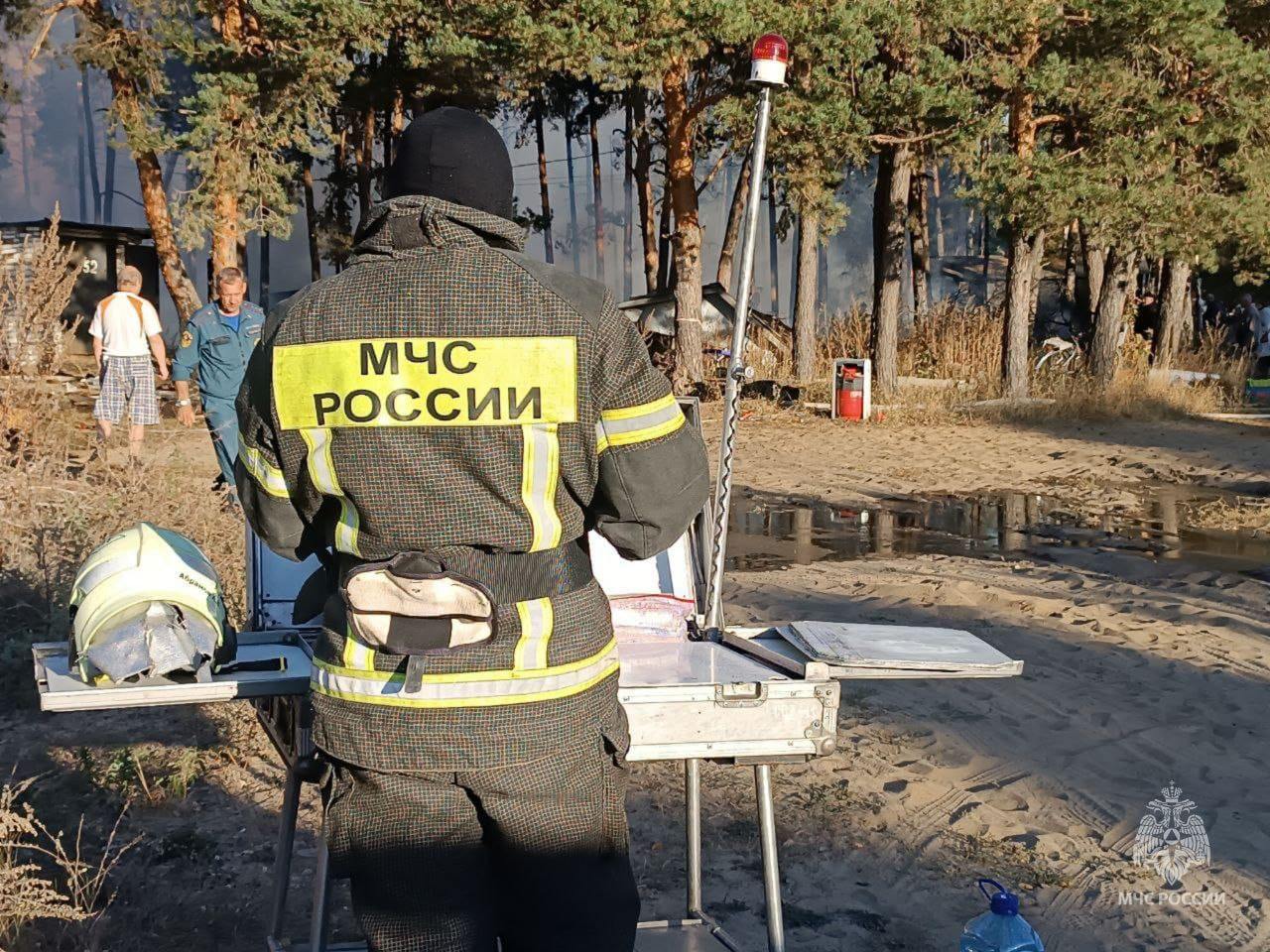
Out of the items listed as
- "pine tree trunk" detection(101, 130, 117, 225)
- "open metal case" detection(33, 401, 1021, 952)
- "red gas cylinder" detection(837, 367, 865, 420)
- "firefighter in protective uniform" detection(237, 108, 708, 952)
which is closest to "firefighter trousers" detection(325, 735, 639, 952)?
"firefighter in protective uniform" detection(237, 108, 708, 952)

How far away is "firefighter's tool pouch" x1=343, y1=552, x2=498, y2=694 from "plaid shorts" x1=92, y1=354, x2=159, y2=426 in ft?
29.1

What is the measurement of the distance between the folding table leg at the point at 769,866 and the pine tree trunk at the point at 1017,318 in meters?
17.4

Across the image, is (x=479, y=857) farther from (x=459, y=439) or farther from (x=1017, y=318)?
(x=1017, y=318)

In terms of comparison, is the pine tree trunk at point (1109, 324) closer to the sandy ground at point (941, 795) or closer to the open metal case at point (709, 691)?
the sandy ground at point (941, 795)

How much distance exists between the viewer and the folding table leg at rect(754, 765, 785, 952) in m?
2.91

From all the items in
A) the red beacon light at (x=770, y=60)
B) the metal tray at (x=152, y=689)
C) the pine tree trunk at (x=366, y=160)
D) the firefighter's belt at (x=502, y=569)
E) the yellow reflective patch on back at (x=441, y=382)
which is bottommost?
the metal tray at (x=152, y=689)

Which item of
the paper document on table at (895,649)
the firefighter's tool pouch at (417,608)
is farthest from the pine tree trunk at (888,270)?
the firefighter's tool pouch at (417,608)

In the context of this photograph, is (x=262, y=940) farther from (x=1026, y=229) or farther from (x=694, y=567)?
(x=1026, y=229)

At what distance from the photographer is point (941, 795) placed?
4.84 metres

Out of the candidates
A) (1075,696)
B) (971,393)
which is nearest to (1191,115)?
(971,393)

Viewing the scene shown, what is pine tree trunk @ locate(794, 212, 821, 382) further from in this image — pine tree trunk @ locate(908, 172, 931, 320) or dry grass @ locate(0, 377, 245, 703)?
dry grass @ locate(0, 377, 245, 703)

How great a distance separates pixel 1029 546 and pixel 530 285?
8.30 meters

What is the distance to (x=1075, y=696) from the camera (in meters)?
5.89

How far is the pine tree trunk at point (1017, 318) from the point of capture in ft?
63.8
